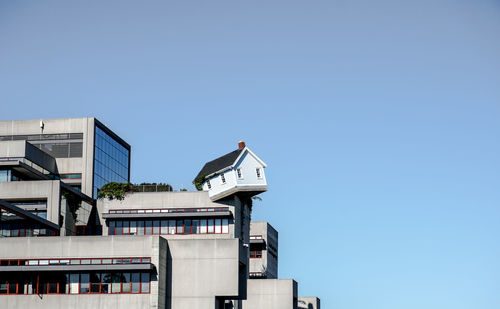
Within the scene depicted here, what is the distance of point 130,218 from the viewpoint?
91.4 metres

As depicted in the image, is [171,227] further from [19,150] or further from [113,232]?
[19,150]

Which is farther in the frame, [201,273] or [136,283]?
[201,273]

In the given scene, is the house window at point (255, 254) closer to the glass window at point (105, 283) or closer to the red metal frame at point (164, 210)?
the red metal frame at point (164, 210)

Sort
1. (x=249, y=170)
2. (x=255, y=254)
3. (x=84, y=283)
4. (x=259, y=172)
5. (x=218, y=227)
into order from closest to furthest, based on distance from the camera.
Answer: (x=84, y=283) → (x=218, y=227) → (x=249, y=170) → (x=259, y=172) → (x=255, y=254)

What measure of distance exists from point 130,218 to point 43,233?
34.0ft

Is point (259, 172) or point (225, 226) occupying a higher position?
point (259, 172)

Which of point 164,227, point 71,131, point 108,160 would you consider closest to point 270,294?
point 164,227

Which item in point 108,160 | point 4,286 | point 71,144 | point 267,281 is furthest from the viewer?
point 108,160

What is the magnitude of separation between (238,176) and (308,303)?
30.8 meters

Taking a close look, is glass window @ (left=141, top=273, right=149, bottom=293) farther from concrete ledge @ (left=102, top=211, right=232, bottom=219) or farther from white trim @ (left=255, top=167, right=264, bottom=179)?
white trim @ (left=255, top=167, right=264, bottom=179)

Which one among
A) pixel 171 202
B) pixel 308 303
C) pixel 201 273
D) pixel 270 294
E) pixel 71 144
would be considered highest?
pixel 71 144

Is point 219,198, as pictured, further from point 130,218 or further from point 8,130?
point 8,130

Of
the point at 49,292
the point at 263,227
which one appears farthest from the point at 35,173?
the point at 263,227

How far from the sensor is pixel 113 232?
301 feet
